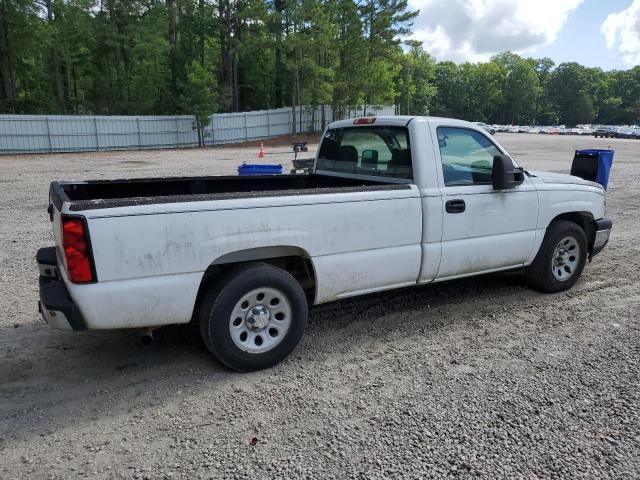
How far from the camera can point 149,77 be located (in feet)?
147

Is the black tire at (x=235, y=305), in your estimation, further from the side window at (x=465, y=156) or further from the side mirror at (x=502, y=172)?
the side mirror at (x=502, y=172)

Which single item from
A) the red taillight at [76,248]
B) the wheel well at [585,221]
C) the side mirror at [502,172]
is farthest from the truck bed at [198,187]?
the wheel well at [585,221]

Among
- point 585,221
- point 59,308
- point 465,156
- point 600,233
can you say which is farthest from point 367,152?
point 59,308

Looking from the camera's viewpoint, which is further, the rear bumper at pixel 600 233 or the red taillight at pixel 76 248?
the rear bumper at pixel 600 233

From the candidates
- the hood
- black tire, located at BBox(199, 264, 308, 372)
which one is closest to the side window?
the hood

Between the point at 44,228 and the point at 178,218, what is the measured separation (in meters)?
6.67

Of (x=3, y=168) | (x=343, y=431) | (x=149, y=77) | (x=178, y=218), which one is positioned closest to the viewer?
(x=343, y=431)

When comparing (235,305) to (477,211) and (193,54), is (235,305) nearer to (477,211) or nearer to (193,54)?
(477,211)

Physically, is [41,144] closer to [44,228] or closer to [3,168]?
[3,168]

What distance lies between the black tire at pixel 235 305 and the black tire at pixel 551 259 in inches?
115

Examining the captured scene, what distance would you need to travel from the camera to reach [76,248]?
322cm

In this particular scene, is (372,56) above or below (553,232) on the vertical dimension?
above

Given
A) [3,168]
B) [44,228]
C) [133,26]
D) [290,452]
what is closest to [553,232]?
[290,452]

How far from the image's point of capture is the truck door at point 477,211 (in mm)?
4734
